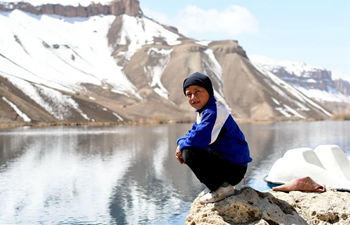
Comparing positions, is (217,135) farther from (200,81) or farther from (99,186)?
(99,186)

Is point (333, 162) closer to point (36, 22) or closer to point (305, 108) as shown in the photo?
A: point (305, 108)

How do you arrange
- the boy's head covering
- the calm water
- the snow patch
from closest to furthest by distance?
the boy's head covering → the calm water → the snow patch

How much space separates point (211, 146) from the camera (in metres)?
5.85

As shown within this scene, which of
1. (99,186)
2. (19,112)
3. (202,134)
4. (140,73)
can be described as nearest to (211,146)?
(202,134)

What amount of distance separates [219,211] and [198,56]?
166514 millimetres

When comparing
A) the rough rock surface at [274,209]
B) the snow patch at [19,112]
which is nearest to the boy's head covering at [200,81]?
the rough rock surface at [274,209]

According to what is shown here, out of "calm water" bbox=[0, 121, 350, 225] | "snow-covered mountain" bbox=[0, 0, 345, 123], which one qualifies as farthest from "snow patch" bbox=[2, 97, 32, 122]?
"calm water" bbox=[0, 121, 350, 225]

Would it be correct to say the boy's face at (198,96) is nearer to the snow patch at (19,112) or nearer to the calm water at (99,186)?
the calm water at (99,186)

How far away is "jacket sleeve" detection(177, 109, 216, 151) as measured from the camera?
562 cm

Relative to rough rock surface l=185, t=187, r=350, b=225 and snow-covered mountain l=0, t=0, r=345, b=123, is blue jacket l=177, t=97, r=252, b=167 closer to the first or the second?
rough rock surface l=185, t=187, r=350, b=225

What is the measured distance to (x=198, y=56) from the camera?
171 metres

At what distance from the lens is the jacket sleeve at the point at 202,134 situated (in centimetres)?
562

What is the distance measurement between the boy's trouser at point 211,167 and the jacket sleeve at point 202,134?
0.21ft

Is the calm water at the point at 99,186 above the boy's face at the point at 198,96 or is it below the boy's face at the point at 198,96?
below
